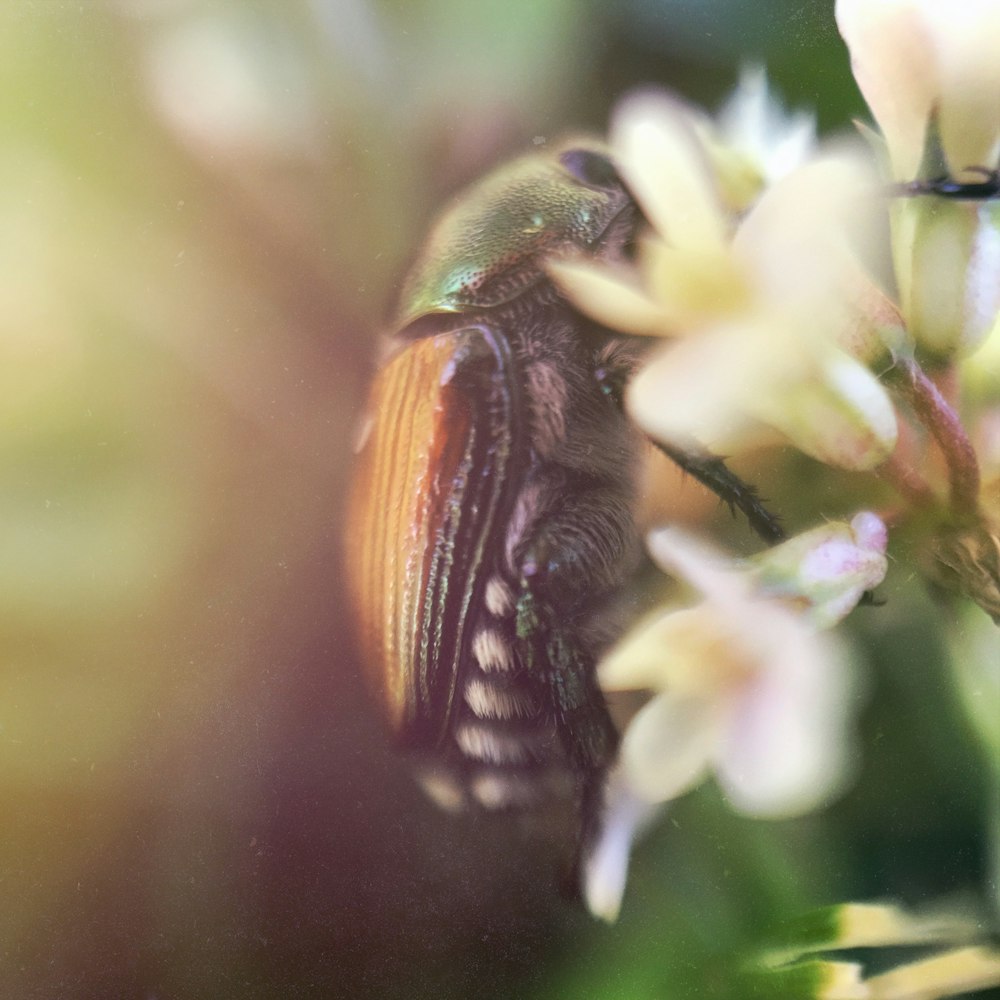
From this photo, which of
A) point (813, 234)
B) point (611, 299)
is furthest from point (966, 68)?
point (611, 299)

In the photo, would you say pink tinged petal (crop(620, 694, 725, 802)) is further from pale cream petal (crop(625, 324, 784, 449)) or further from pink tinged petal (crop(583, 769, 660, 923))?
pale cream petal (crop(625, 324, 784, 449))

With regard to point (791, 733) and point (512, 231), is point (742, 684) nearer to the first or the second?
point (791, 733)

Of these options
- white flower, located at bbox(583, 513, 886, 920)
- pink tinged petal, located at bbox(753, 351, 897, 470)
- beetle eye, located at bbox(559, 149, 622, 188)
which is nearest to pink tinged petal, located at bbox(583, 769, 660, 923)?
white flower, located at bbox(583, 513, 886, 920)

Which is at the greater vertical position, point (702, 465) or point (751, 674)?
point (702, 465)

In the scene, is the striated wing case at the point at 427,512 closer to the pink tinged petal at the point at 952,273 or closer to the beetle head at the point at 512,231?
the beetle head at the point at 512,231

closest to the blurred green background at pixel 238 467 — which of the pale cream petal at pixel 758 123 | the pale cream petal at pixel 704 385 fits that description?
the pale cream petal at pixel 758 123

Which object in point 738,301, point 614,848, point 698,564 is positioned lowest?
point 614,848

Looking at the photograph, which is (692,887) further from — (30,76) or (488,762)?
(30,76)
